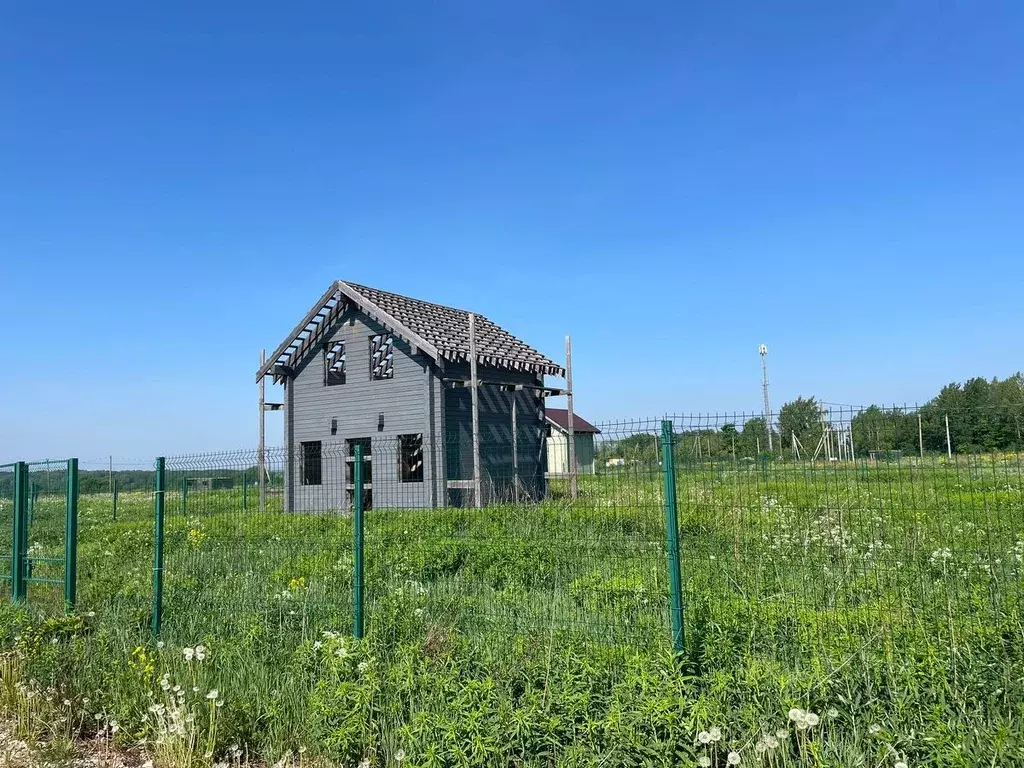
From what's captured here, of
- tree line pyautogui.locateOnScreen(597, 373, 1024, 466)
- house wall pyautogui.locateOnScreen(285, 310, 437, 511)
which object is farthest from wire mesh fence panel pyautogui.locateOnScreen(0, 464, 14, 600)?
tree line pyautogui.locateOnScreen(597, 373, 1024, 466)

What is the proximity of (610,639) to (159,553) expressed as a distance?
16.6 feet

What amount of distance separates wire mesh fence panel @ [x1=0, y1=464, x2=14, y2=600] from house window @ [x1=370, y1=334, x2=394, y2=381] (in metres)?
10.6

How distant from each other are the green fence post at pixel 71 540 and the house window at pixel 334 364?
44.0ft

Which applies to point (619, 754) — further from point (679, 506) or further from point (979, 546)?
point (979, 546)

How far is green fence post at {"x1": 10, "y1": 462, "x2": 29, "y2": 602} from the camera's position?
9.53 m

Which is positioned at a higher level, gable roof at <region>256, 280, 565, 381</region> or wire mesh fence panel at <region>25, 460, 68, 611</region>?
gable roof at <region>256, 280, 565, 381</region>

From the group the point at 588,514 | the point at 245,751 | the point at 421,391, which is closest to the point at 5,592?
the point at 245,751

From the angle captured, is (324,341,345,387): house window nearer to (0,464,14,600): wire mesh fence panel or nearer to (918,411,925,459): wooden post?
(0,464,14,600): wire mesh fence panel

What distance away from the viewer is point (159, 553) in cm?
794

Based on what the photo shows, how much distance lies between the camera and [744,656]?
206 inches

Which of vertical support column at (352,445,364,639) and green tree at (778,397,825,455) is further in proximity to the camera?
vertical support column at (352,445,364,639)

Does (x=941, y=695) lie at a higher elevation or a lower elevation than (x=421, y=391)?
lower

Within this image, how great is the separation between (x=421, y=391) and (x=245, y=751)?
15.1 m

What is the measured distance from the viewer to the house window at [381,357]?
21266 millimetres
